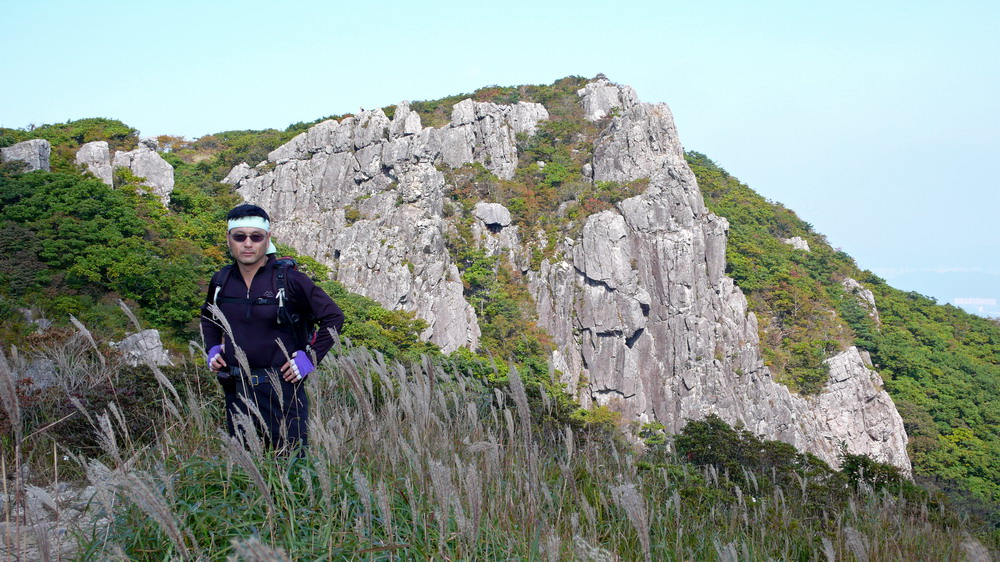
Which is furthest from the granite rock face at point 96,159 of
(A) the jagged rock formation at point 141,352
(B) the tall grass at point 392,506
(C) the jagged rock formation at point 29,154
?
(B) the tall grass at point 392,506

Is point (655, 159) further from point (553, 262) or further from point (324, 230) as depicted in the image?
point (324, 230)


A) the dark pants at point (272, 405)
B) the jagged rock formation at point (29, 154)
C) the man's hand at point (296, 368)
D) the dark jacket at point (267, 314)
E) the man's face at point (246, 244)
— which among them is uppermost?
the jagged rock formation at point (29, 154)

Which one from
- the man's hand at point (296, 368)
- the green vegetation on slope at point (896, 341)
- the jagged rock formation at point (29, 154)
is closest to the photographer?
the man's hand at point (296, 368)

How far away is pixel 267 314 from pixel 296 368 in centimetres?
37

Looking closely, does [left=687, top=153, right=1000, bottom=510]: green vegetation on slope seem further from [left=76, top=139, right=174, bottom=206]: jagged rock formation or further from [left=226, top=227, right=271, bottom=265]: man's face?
[left=226, top=227, right=271, bottom=265]: man's face

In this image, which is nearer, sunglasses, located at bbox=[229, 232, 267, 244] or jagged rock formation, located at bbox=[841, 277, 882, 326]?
sunglasses, located at bbox=[229, 232, 267, 244]

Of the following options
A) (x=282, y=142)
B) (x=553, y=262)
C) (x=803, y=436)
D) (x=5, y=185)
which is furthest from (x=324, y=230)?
(x=803, y=436)

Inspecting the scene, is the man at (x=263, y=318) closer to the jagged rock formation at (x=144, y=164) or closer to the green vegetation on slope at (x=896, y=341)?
the jagged rock formation at (x=144, y=164)

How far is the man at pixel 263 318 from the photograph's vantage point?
8.96 feet

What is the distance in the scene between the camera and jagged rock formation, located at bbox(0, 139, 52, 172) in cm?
2114

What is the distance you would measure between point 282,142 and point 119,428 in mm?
41877

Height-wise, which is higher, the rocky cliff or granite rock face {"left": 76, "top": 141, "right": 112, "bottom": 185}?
granite rock face {"left": 76, "top": 141, "right": 112, "bottom": 185}

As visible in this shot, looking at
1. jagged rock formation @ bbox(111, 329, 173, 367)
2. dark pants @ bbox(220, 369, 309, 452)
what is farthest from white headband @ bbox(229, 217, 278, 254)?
jagged rock formation @ bbox(111, 329, 173, 367)

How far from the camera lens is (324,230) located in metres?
35.8
